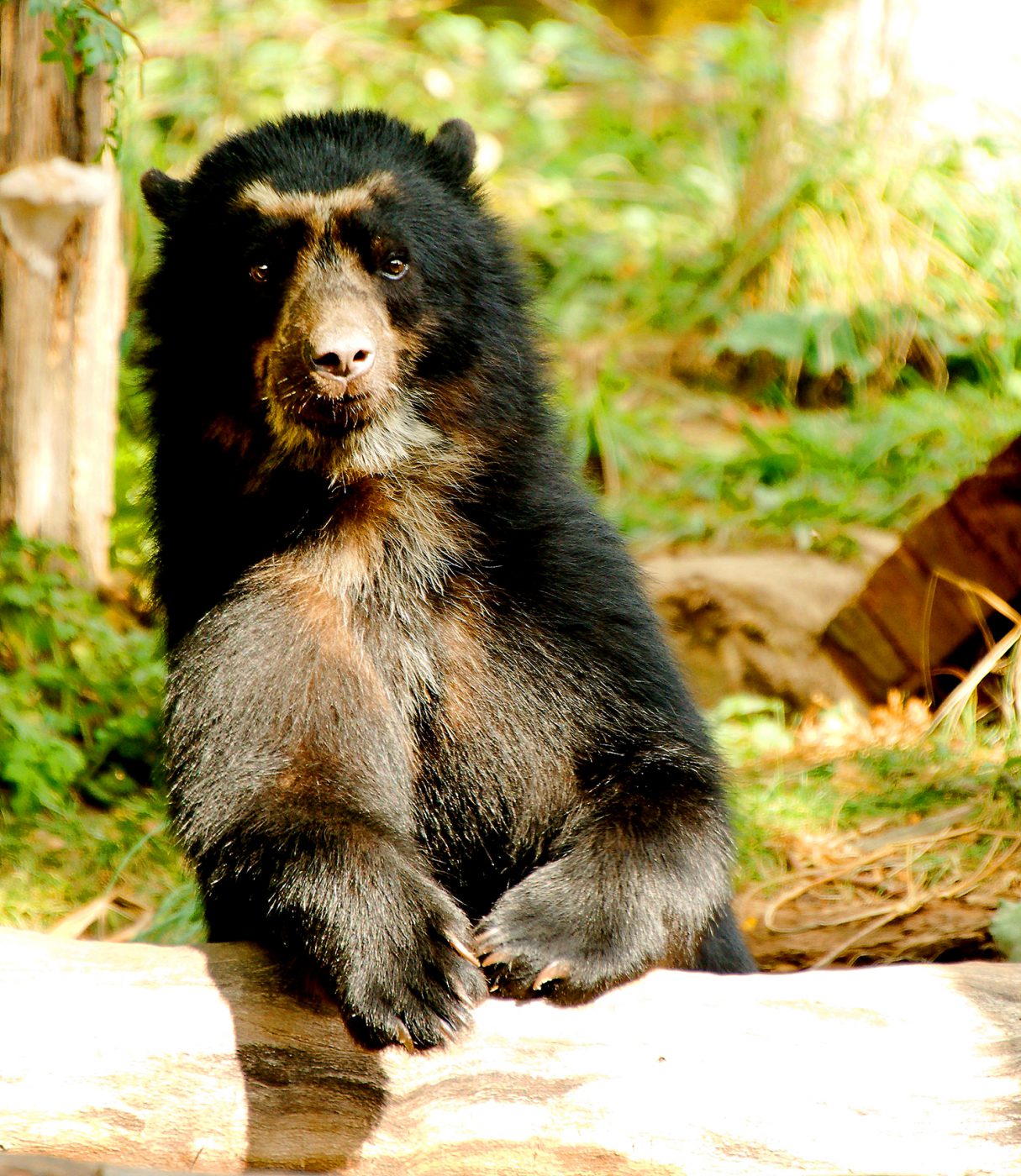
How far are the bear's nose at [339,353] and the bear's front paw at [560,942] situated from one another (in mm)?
1243

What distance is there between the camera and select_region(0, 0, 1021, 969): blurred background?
5285mm

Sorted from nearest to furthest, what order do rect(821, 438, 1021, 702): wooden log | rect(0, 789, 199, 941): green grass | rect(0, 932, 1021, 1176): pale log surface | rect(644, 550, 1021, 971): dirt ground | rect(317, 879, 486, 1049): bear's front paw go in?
1. rect(0, 932, 1021, 1176): pale log surface
2. rect(317, 879, 486, 1049): bear's front paw
3. rect(644, 550, 1021, 971): dirt ground
4. rect(0, 789, 199, 941): green grass
5. rect(821, 438, 1021, 702): wooden log

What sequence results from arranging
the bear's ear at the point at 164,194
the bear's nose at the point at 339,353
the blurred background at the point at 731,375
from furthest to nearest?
the blurred background at the point at 731,375 < the bear's ear at the point at 164,194 < the bear's nose at the point at 339,353

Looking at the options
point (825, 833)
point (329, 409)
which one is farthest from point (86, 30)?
point (825, 833)

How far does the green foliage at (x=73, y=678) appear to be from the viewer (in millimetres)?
5832

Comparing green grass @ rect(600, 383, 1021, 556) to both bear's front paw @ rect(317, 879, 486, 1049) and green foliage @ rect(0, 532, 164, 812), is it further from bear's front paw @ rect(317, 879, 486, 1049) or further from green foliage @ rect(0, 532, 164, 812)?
bear's front paw @ rect(317, 879, 486, 1049)

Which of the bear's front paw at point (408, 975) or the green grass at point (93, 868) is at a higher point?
the bear's front paw at point (408, 975)

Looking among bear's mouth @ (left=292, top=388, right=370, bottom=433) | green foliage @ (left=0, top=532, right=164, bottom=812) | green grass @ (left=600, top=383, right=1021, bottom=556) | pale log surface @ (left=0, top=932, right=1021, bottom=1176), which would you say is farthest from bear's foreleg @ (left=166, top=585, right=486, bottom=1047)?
green grass @ (left=600, top=383, right=1021, bottom=556)

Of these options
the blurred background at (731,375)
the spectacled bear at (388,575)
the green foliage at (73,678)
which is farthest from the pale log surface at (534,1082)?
the green foliage at (73,678)

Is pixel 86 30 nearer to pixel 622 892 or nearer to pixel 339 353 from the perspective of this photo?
pixel 339 353

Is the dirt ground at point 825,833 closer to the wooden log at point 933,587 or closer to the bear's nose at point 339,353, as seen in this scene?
the wooden log at point 933,587

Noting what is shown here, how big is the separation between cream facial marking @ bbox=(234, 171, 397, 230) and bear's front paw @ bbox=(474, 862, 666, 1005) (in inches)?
64.7

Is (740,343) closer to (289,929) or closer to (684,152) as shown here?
(684,152)

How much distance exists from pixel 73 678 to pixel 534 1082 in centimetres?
368
